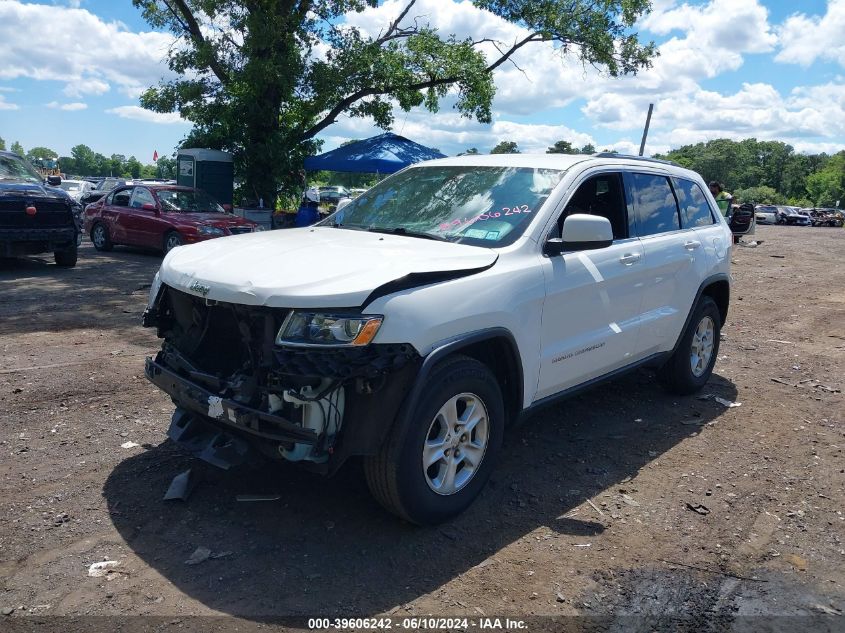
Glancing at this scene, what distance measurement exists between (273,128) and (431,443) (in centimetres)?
1660

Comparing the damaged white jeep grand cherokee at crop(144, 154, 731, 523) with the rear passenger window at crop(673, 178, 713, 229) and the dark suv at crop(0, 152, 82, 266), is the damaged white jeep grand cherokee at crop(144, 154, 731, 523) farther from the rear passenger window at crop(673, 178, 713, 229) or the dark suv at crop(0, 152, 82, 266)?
the dark suv at crop(0, 152, 82, 266)

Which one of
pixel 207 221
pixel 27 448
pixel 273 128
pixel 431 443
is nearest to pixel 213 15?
pixel 273 128

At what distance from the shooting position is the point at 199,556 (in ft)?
11.0

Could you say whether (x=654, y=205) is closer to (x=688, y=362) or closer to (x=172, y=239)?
(x=688, y=362)

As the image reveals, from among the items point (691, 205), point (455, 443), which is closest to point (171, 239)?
point (691, 205)

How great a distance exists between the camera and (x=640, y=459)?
4816mm

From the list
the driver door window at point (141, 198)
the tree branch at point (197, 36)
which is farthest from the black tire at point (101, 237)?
the tree branch at point (197, 36)

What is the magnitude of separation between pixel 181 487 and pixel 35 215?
9289 millimetres

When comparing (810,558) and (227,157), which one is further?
(227,157)

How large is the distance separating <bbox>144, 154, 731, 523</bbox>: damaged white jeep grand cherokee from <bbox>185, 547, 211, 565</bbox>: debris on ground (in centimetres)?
44

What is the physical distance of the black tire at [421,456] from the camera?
3.33 m

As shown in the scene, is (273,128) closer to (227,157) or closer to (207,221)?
(227,157)

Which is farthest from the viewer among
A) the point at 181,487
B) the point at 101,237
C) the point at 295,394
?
the point at 101,237

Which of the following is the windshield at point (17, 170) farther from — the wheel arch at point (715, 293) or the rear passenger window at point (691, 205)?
the wheel arch at point (715, 293)
